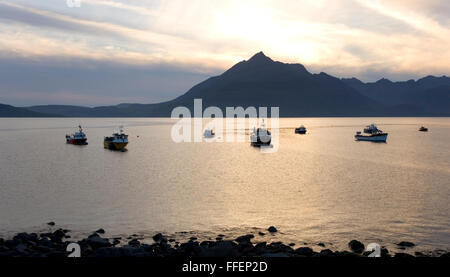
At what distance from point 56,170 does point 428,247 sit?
186 feet

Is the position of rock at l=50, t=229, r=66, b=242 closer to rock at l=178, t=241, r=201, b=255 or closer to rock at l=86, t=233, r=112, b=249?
rock at l=86, t=233, r=112, b=249

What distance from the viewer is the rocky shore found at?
61.5 feet

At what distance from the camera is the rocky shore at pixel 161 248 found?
18.7 meters

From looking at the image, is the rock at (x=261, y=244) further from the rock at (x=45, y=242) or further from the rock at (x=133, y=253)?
the rock at (x=45, y=242)

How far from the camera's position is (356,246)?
23.1m

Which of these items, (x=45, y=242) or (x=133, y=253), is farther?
(x=45, y=242)

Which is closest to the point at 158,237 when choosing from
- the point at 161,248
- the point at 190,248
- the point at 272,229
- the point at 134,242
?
the point at 134,242

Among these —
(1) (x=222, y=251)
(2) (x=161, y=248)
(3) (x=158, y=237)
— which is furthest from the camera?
(3) (x=158, y=237)

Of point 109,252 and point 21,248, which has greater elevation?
point 109,252

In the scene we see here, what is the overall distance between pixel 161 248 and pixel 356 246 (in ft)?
39.7

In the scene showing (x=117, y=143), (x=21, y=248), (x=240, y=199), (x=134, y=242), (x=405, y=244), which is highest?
(x=117, y=143)

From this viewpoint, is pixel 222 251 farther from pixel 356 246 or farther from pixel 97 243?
pixel 356 246

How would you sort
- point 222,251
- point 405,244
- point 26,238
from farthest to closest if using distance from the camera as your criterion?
point 405,244 < point 26,238 < point 222,251
